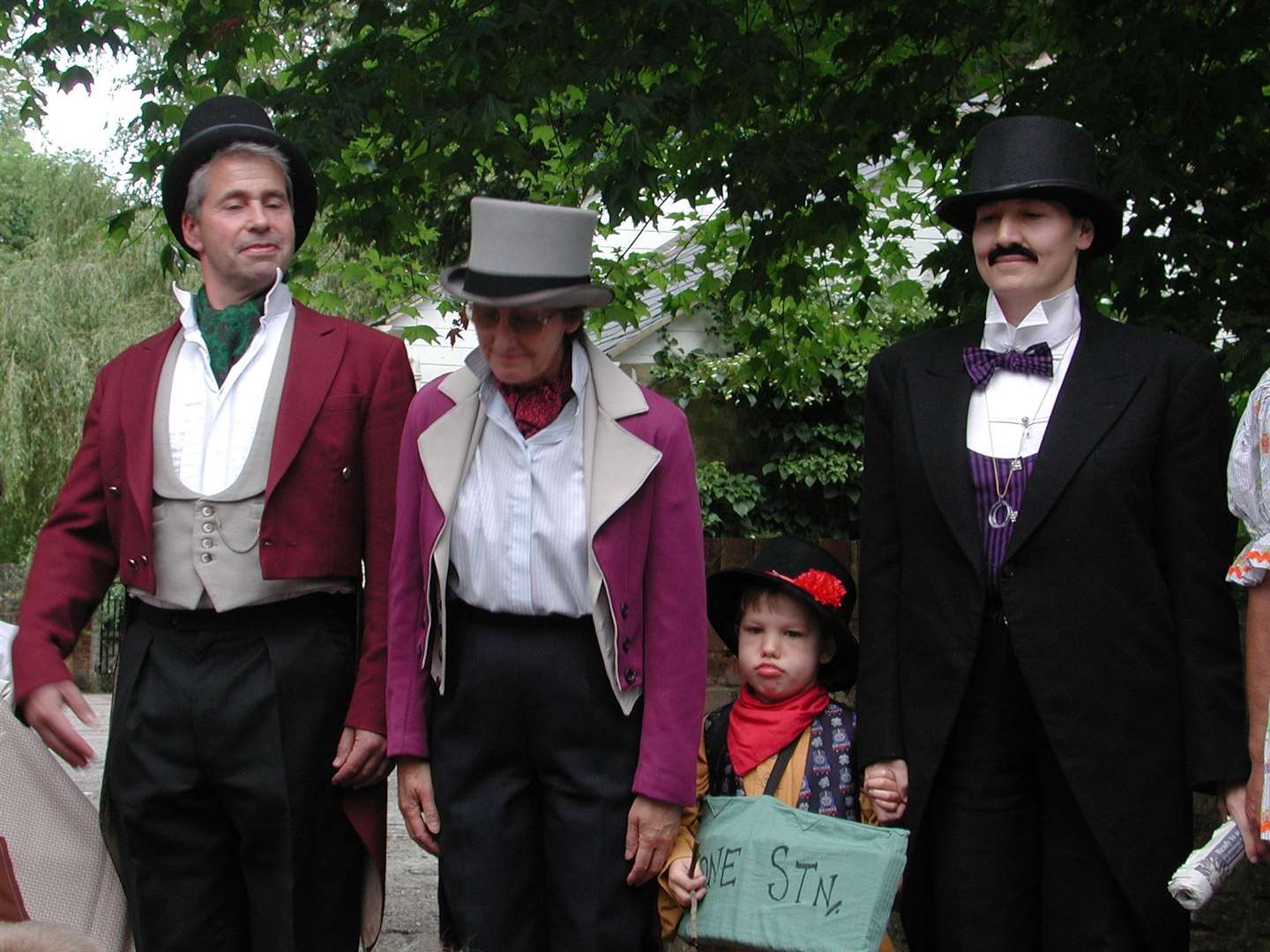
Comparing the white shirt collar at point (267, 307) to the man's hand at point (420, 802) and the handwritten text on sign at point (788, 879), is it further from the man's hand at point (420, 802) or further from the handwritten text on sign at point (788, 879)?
the handwritten text on sign at point (788, 879)

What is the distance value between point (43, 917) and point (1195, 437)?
102 inches

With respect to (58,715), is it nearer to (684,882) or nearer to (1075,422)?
(684,882)

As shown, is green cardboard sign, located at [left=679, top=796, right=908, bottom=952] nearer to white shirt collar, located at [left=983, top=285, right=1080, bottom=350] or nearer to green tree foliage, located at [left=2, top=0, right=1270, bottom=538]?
white shirt collar, located at [left=983, top=285, right=1080, bottom=350]

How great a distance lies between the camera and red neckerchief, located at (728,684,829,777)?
360 cm

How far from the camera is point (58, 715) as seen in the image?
3.46 metres

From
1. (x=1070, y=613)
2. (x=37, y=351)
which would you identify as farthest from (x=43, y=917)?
(x=37, y=351)

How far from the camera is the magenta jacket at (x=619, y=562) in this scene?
3166mm

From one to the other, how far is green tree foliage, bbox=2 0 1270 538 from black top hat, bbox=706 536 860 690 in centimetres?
167

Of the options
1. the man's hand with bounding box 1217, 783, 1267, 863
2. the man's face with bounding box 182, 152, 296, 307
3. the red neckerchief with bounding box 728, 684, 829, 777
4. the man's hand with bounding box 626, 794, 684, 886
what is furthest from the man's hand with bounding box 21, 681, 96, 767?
the man's hand with bounding box 1217, 783, 1267, 863

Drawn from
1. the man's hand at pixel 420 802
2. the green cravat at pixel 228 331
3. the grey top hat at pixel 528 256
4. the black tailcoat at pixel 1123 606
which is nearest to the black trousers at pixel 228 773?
the man's hand at pixel 420 802

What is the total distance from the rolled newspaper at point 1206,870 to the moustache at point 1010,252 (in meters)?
1.19

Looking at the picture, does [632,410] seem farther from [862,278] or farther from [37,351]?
[37,351]

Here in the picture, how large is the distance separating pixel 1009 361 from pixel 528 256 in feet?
3.35

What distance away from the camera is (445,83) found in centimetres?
616
